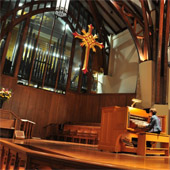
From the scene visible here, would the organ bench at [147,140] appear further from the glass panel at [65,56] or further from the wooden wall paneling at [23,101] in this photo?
the glass panel at [65,56]

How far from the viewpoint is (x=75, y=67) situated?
37.7 feet

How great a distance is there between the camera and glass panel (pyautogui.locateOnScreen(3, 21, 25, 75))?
9.46 metres

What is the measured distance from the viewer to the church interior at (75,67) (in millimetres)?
7641

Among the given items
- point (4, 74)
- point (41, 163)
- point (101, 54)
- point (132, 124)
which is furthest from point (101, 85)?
point (41, 163)

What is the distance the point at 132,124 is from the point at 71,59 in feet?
24.7

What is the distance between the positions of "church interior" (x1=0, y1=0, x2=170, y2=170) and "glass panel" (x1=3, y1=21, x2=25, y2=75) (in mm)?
44

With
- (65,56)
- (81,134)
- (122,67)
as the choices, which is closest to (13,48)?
(65,56)

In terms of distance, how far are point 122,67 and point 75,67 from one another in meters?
2.64

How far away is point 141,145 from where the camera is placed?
157 inches

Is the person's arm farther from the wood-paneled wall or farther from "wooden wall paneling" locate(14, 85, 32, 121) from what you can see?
"wooden wall paneling" locate(14, 85, 32, 121)

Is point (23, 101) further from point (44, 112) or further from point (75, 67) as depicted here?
point (75, 67)

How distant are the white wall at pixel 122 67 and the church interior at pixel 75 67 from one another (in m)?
0.05

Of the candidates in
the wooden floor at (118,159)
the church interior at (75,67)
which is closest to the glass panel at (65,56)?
the church interior at (75,67)

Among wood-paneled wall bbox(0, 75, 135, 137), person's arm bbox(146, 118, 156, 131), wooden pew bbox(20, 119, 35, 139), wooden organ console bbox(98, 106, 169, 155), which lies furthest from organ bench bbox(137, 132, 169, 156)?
wood-paneled wall bbox(0, 75, 135, 137)
